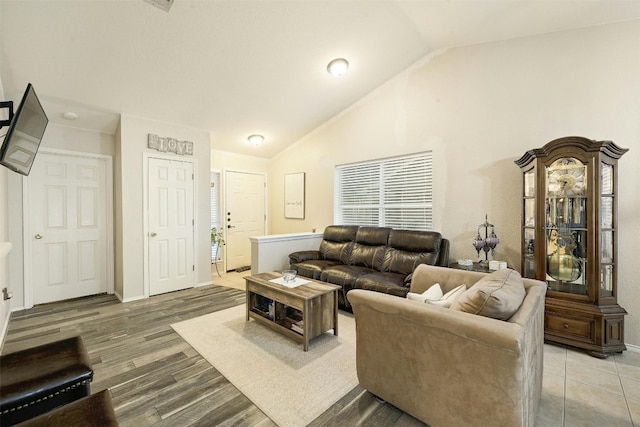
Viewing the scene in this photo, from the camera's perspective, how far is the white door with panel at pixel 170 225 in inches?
155

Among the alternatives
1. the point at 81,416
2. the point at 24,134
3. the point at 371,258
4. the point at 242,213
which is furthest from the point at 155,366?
the point at 242,213

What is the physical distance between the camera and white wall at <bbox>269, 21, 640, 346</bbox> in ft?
8.22

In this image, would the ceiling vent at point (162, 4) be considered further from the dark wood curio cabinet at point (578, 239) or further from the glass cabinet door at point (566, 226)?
the glass cabinet door at point (566, 226)

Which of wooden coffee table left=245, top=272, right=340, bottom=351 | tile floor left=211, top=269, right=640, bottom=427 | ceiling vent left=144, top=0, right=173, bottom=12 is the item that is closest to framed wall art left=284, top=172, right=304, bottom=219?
wooden coffee table left=245, top=272, right=340, bottom=351

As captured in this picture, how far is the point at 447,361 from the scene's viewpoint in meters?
1.42

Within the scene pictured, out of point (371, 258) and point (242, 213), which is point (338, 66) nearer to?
point (371, 258)

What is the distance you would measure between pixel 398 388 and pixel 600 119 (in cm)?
300

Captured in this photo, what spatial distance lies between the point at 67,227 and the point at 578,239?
5.78 metres

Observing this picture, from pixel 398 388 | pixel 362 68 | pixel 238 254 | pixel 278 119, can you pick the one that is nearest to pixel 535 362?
pixel 398 388

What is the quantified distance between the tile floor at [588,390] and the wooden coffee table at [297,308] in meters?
1.59

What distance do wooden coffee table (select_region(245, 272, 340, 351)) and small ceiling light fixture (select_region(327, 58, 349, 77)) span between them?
2505 millimetres

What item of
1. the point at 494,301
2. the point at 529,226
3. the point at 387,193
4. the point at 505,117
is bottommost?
the point at 494,301

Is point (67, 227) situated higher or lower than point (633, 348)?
higher

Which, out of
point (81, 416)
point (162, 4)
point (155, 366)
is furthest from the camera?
point (162, 4)
